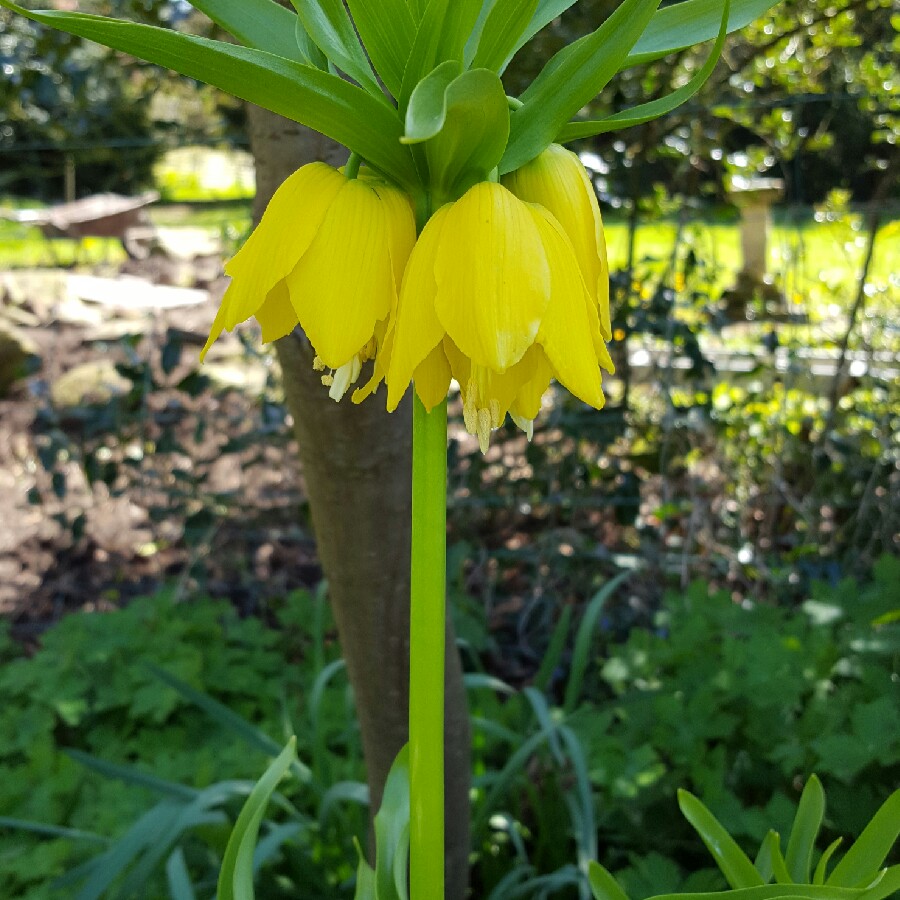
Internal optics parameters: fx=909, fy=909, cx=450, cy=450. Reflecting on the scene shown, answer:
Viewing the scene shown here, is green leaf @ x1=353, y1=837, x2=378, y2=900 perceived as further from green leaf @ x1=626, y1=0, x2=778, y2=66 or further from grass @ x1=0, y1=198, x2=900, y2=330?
grass @ x1=0, y1=198, x2=900, y2=330

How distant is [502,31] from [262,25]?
19 centimetres

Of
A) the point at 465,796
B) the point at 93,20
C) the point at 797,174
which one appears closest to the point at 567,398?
the point at 797,174

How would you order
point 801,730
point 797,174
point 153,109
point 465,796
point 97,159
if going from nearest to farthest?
point 465,796 → point 801,730 → point 797,174 → point 97,159 → point 153,109

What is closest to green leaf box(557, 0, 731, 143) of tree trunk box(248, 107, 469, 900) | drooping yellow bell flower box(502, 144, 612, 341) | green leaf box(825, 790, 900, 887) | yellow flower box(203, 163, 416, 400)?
drooping yellow bell flower box(502, 144, 612, 341)

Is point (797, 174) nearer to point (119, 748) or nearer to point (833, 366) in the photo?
point (833, 366)

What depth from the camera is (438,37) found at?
536 mm

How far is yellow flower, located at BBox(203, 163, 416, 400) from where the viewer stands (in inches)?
22.2

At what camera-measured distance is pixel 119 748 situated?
6.20ft

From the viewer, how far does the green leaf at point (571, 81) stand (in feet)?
1.73

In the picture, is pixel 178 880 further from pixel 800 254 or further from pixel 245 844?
pixel 800 254

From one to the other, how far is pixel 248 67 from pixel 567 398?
6.80 ft

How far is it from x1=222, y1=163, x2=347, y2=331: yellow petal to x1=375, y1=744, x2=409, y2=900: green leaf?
1.46 feet

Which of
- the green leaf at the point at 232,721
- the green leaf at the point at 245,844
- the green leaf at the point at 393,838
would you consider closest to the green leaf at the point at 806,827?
the green leaf at the point at 393,838

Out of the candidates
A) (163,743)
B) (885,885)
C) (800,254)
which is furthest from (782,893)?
(800,254)
